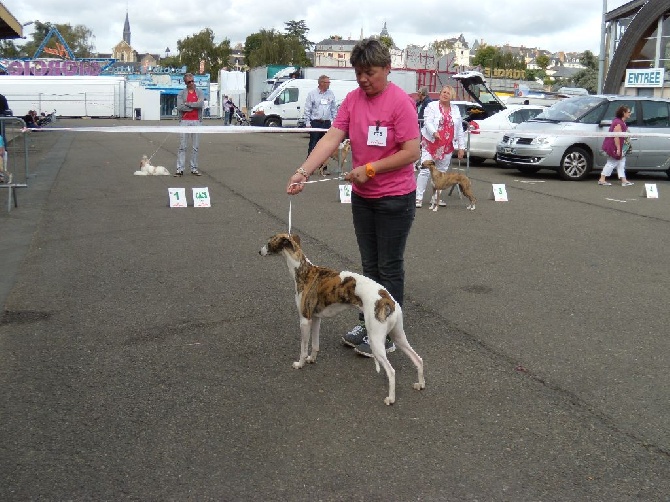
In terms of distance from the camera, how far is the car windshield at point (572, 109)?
18172mm

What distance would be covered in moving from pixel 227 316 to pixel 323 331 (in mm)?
877

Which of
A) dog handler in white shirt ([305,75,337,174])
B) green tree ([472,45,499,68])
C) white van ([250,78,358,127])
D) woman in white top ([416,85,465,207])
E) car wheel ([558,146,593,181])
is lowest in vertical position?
car wheel ([558,146,593,181])

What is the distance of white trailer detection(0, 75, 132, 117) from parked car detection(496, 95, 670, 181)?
43.9 meters

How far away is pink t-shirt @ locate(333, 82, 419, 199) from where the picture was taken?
16.4 ft

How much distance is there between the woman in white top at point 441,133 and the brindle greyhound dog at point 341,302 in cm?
695

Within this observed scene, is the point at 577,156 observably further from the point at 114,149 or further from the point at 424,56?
the point at 424,56

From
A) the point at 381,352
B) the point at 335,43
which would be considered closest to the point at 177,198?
the point at 381,352

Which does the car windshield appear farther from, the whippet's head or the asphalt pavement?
the whippet's head

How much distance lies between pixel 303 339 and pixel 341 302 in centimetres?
42

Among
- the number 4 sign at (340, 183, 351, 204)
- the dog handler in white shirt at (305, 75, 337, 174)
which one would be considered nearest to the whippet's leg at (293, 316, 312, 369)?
the number 4 sign at (340, 183, 351, 204)

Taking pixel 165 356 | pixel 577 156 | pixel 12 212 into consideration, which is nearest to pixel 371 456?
pixel 165 356

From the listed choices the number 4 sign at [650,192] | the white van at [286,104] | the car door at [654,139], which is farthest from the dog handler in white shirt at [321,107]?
the white van at [286,104]

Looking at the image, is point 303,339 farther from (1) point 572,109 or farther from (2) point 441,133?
(1) point 572,109

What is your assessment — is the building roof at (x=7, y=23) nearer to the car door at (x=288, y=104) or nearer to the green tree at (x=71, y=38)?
the car door at (x=288, y=104)
